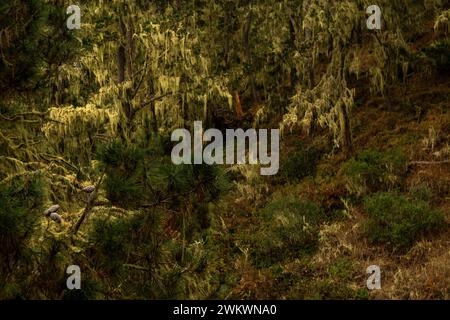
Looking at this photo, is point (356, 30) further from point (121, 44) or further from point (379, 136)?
point (121, 44)

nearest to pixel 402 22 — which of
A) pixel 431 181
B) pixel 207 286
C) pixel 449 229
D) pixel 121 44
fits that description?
pixel 431 181

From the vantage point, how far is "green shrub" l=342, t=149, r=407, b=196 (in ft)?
38.4

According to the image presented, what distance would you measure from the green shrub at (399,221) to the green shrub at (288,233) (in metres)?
1.21

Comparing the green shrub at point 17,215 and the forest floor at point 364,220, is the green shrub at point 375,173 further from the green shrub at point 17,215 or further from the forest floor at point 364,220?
the green shrub at point 17,215

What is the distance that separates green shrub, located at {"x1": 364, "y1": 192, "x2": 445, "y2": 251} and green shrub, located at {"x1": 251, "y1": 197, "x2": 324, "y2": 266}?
1207mm

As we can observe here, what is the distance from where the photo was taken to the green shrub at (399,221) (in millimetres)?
9586

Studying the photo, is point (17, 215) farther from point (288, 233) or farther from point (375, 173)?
point (375, 173)

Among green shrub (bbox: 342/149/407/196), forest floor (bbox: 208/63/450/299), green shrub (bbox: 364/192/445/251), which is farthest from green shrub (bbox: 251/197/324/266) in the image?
green shrub (bbox: 364/192/445/251)

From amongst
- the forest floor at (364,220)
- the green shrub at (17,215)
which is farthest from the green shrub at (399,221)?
the green shrub at (17,215)

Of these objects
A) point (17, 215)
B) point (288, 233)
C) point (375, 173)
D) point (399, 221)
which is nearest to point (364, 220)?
point (399, 221)

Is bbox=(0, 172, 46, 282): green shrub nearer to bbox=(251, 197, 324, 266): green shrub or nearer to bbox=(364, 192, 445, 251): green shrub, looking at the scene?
bbox=(251, 197, 324, 266): green shrub

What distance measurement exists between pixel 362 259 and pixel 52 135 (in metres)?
5.69

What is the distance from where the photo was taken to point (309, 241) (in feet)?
35.3

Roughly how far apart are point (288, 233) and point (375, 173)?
2.58 meters
